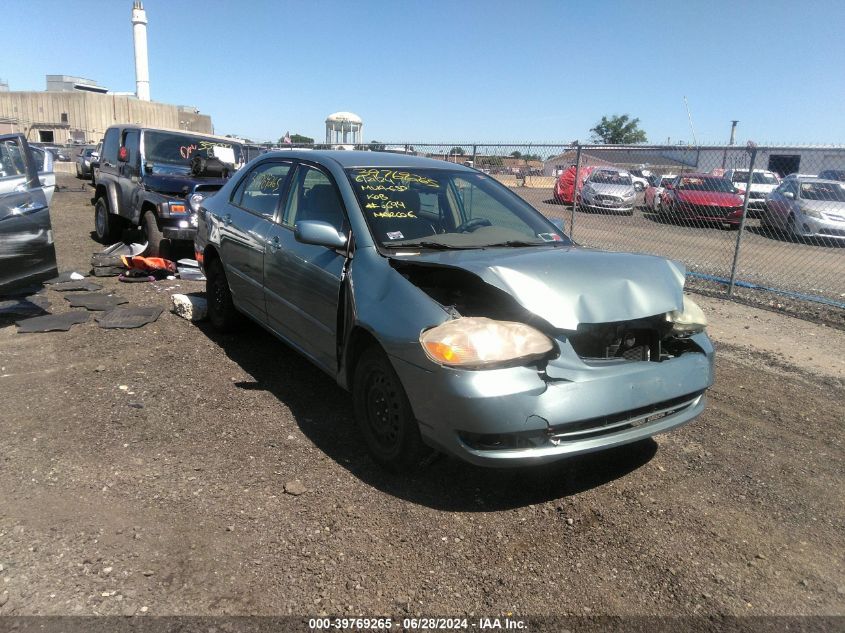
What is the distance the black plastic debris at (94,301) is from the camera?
6773mm

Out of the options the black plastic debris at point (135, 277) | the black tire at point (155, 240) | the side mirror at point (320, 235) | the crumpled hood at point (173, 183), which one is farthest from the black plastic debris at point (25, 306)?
the side mirror at point (320, 235)

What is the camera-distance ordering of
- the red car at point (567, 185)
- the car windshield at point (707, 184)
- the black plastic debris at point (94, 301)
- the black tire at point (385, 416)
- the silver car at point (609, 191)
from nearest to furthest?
the black tire at point (385, 416) → the black plastic debris at point (94, 301) → the car windshield at point (707, 184) → the red car at point (567, 185) → the silver car at point (609, 191)

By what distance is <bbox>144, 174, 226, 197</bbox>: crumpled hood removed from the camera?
8.93 m

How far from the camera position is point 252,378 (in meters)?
4.89

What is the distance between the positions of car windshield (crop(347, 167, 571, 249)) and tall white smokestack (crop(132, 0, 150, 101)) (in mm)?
75175

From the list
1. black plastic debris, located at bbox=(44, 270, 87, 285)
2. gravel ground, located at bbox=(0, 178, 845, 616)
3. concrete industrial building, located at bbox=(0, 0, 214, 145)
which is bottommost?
gravel ground, located at bbox=(0, 178, 845, 616)

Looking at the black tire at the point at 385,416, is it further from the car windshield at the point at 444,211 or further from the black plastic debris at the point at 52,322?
the black plastic debris at the point at 52,322

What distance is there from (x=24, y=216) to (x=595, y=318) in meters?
5.29

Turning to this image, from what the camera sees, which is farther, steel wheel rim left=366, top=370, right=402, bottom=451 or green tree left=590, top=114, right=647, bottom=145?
green tree left=590, top=114, right=647, bottom=145

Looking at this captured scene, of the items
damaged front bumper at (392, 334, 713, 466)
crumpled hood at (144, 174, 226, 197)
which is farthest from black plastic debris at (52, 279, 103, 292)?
damaged front bumper at (392, 334, 713, 466)

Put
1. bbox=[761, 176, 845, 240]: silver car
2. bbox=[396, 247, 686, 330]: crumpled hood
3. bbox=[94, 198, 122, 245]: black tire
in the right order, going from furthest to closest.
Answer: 1. bbox=[94, 198, 122, 245]: black tire
2. bbox=[761, 176, 845, 240]: silver car
3. bbox=[396, 247, 686, 330]: crumpled hood

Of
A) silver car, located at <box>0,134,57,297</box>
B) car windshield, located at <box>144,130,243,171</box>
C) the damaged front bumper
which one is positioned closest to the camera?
the damaged front bumper

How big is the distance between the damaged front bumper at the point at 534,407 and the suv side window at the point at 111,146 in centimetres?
926

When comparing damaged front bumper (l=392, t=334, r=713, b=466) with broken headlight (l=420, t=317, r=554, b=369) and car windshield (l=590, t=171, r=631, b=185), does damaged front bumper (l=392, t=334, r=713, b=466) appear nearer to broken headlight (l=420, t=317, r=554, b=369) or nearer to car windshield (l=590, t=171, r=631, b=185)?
broken headlight (l=420, t=317, r=554, b=369)
